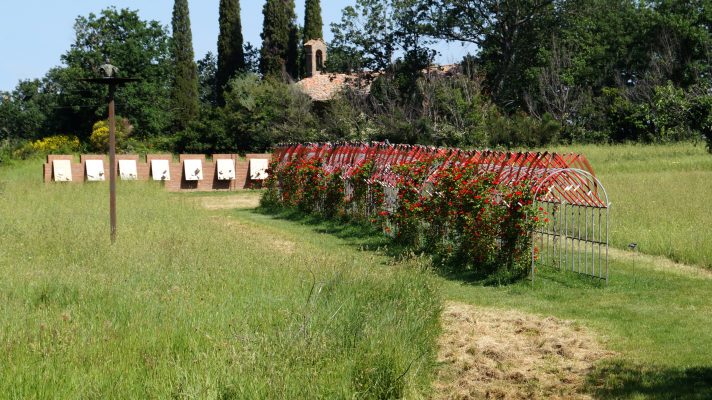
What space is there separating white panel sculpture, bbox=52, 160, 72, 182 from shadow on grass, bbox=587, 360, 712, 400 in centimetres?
2616

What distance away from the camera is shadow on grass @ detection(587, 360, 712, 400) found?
22.7ft

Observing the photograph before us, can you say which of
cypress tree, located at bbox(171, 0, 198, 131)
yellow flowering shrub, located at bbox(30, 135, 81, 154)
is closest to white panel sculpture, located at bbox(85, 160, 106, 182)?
yellow flowering shrub, located at bbox(30, 135, 81, 154)

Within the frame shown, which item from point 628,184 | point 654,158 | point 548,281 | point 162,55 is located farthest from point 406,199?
point 162,55

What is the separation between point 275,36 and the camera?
54844 mm

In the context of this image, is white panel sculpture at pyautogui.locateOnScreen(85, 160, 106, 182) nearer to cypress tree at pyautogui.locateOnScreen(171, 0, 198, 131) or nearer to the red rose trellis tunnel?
the red rose trellis tunnel

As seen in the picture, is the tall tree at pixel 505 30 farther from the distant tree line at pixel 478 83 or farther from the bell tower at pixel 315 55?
the bell tower at pixel 315 55

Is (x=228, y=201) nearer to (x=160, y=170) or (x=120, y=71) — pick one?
(x=160, y=170)

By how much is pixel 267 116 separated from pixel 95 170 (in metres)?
13.5

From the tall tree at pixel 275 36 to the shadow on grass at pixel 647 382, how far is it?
4773 cm

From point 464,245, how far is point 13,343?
802 cm

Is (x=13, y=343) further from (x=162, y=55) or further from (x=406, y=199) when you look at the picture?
(x=162, y=55)

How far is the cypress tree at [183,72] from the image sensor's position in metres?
56.9

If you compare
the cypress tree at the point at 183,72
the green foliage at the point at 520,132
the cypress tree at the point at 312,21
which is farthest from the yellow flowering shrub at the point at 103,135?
the green foliage at the point at 520,132

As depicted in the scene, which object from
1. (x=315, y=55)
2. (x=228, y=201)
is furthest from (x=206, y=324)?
(x=315, y=55)
